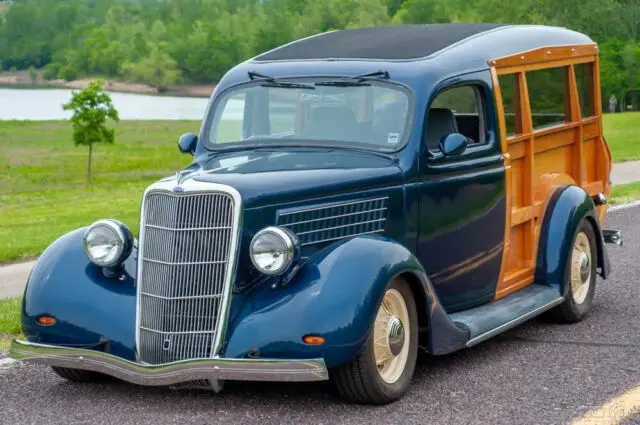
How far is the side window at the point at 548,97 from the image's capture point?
28.8 ft

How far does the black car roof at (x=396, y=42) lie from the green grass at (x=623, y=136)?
1813cm

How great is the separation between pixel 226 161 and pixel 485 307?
192 centimetres

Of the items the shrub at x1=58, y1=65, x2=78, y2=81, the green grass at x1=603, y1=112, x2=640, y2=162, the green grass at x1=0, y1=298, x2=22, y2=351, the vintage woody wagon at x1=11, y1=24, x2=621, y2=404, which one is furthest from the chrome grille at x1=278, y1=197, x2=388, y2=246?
the shrub at x1=58, y1=65, x2=78, y2=81

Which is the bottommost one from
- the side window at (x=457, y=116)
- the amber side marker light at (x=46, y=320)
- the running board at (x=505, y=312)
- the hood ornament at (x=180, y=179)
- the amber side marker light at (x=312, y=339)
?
the running board at (x=505, y=312)

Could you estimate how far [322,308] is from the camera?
617 cm

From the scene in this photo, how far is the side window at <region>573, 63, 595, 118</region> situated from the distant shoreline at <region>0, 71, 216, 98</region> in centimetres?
10957

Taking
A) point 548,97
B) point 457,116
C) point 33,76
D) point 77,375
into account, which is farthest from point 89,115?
point 33,76

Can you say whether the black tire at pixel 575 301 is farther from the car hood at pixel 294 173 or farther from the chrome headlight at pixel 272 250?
the chrome headlight at pixel 272 250

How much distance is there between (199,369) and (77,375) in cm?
114

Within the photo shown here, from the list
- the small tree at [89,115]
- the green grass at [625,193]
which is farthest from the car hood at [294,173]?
the small tree at [89,115]

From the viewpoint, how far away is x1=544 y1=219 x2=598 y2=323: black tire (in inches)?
339

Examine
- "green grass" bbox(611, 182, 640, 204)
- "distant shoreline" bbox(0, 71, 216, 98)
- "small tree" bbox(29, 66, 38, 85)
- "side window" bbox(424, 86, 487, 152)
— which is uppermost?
"small tree" bbox(29, 66, 38, 85)

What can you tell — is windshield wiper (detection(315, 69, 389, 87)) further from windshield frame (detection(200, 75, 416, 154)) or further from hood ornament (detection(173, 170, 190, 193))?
hood ornament (detection(173, 170, 190, 193))

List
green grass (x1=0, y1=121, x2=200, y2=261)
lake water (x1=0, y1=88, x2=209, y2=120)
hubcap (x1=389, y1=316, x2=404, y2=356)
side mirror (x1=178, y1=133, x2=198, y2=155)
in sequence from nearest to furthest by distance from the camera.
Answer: hubcap (x1=389, y1=316, x2=404, y2=356), side mirror (x1=178, y1=133, x2=198, y2=155), green grass (x1=0, y1=121, x2=200, y2=261), lake water (x1=0, y1=88, x2=209, y2=120)
